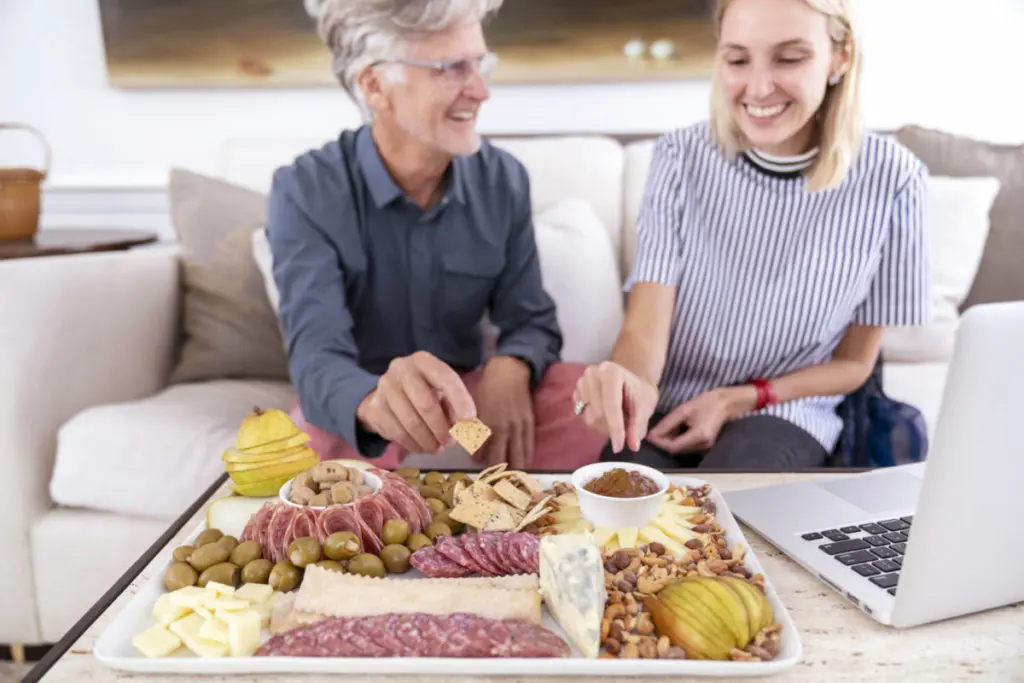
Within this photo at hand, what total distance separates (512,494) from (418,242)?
2.57 ft

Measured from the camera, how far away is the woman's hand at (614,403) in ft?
3.51

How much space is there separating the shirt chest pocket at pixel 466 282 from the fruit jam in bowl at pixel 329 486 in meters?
0.72

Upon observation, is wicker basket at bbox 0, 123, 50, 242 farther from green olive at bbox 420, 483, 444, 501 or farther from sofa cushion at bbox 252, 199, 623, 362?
green olive at bbox 420, 483, 444, 501

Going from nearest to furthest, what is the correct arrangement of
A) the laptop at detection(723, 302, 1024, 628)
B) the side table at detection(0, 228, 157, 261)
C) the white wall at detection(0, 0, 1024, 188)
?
the laptop at detection(723, 302, 1024, 628) → the side table at detection(0, 228, 157, 261) → the white wall at detection(0, 0, 1024, 188)

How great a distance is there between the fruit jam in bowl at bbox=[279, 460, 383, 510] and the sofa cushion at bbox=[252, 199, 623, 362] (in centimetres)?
107

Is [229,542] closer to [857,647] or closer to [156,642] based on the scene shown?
[156,642]

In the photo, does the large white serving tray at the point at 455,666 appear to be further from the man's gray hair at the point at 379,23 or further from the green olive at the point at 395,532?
the man's gray hair at the point at 379,23

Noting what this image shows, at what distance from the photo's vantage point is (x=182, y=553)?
0.83 metres

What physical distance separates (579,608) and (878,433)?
1.03 metres

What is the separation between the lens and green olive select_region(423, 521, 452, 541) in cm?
89

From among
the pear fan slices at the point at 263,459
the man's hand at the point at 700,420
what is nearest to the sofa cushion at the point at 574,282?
the man's hand at the point at 700,420

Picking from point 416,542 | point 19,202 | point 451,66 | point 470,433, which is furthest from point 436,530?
point 19,202

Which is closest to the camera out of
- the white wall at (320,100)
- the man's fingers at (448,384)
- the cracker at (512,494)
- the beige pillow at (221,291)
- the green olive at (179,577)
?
the green olive at (179,577)

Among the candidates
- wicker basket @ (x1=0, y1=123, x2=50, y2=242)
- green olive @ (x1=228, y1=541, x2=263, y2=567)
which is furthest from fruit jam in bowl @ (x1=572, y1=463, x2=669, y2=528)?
wicker basket @ (x1=0, y1=123, x2=50, y2=242)
